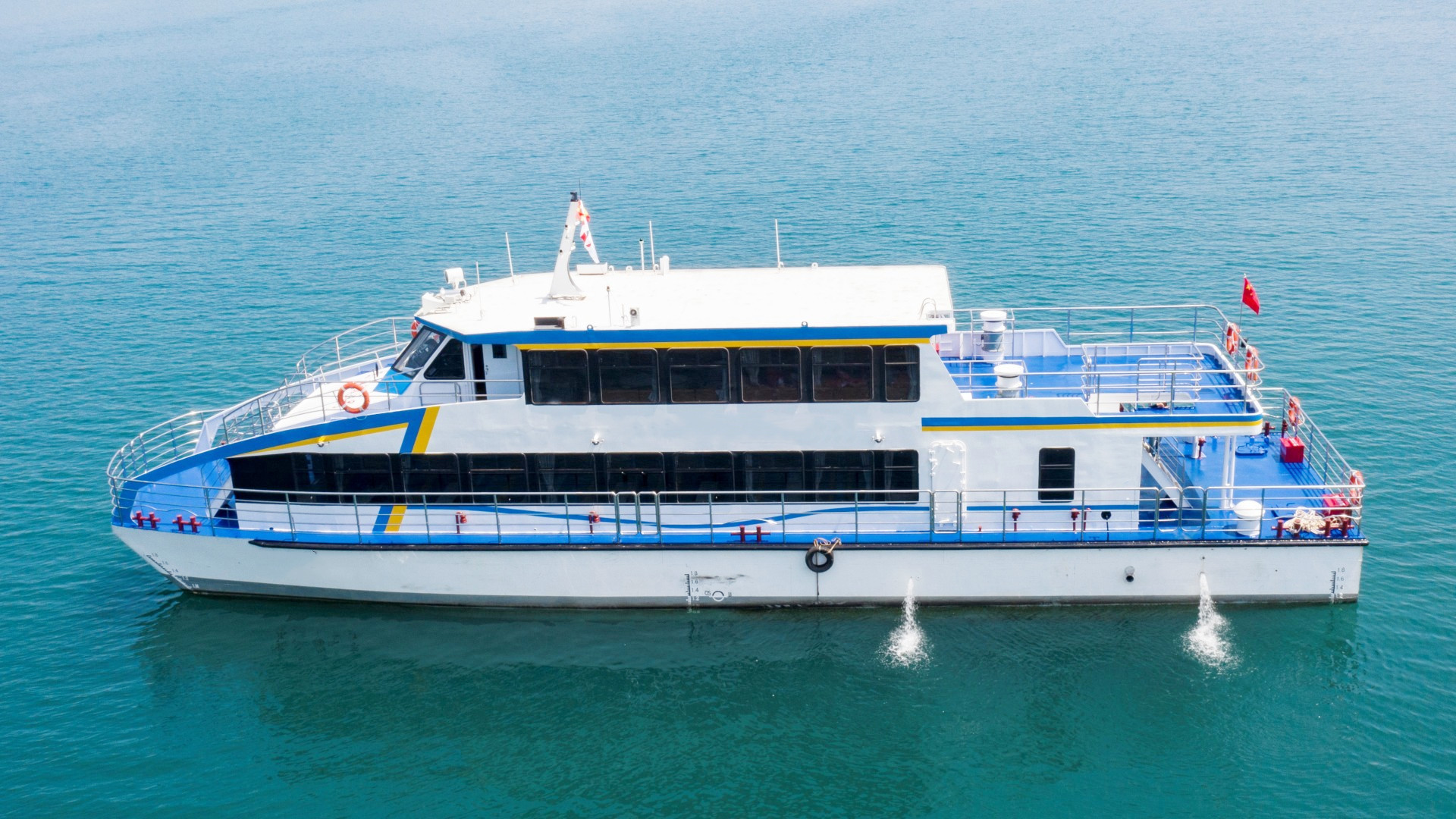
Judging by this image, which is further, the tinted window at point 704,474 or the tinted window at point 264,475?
the tinted window at point 264,475

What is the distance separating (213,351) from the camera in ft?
139

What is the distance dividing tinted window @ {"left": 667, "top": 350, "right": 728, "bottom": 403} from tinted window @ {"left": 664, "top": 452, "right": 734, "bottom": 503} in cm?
122

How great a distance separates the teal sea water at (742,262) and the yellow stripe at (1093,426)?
3.79 meters

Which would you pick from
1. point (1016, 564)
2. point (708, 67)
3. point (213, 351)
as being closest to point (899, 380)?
point (1016, 564)

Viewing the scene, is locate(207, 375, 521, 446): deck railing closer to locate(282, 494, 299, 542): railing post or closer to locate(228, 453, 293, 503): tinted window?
locate(228, 453, 293, 503): tinted window

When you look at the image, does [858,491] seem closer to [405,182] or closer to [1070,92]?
[405,182]

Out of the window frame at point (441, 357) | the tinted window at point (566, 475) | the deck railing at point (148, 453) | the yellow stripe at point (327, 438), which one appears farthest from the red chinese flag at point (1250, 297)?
the deck railing at point (148, 453)

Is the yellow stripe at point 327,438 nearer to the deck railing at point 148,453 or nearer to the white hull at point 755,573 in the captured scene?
the deck railing at point 148,453

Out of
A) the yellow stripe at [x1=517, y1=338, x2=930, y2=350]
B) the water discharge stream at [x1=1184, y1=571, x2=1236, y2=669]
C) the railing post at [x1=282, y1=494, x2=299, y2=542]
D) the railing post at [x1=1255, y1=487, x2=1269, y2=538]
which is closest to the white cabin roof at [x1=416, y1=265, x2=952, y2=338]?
the yellow stripe at [x1=517, y1=338, x2=930, y2=350]

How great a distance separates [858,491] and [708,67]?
75089 millimetres

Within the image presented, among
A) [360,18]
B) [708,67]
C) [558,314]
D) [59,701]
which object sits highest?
[360,18]

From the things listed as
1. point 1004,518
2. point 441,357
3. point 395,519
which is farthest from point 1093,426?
point 395,519

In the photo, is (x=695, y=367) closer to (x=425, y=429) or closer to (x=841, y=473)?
(x=841, y=473)

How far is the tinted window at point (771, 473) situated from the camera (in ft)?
77.8
